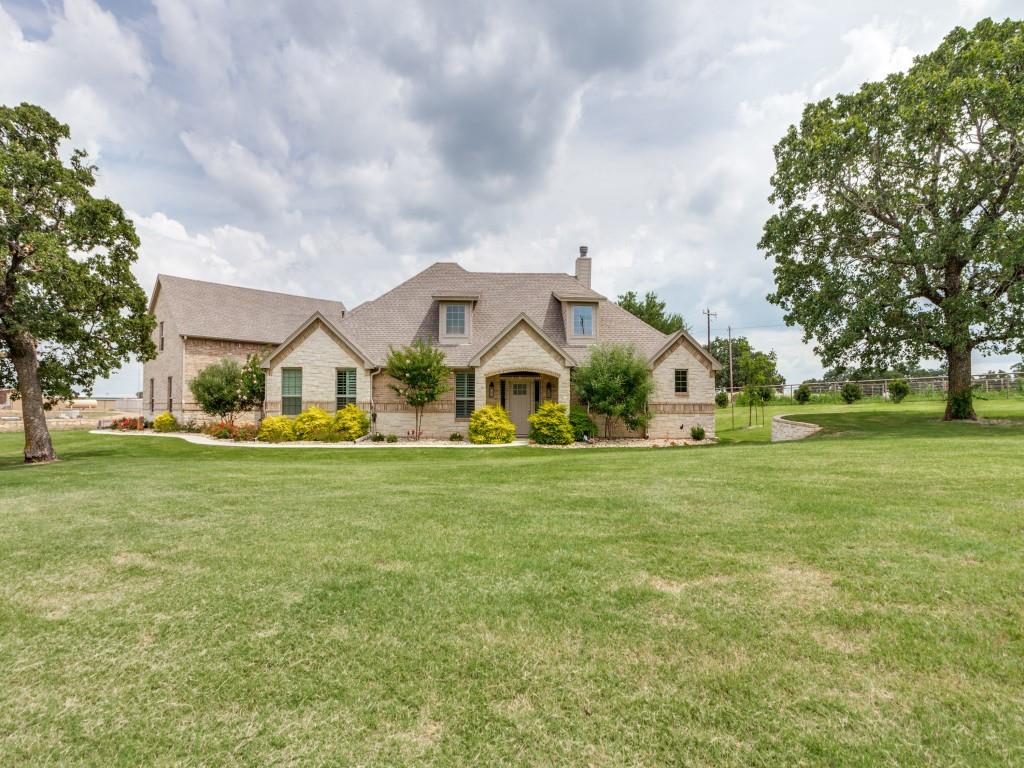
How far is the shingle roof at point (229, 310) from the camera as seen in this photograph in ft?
99.7

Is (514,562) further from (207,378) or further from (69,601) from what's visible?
(207,378)

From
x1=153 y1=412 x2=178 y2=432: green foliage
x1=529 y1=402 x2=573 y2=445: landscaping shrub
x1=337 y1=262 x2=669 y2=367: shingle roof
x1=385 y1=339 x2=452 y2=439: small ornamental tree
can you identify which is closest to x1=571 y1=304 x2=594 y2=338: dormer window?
x1=337 y1=262 x2=669 y2=367: shingle roof

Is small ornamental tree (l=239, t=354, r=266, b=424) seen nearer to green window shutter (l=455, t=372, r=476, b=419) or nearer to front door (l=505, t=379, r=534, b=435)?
green window shutter (l=455, t=372, r=476, b=419)

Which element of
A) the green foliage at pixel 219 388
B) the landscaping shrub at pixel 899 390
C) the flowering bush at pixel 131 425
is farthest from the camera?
the landscaping shrub at pixel 899 390

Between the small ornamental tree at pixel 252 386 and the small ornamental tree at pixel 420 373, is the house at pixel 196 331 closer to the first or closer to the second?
the small ornamental tree at pixel 252 386

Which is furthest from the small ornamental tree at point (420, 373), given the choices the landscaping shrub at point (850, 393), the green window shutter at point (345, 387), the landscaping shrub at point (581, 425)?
the landscaping shrub at point (850, 393)

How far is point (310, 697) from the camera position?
2.75m

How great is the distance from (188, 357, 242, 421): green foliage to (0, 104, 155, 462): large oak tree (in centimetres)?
971

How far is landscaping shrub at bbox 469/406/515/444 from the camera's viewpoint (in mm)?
20828

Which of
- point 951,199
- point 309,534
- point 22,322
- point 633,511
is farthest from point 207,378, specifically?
point 951,199

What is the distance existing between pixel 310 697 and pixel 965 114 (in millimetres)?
28828

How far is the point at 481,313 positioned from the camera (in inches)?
999

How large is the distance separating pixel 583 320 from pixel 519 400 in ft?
17.9

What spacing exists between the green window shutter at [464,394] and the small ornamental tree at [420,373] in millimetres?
1513
